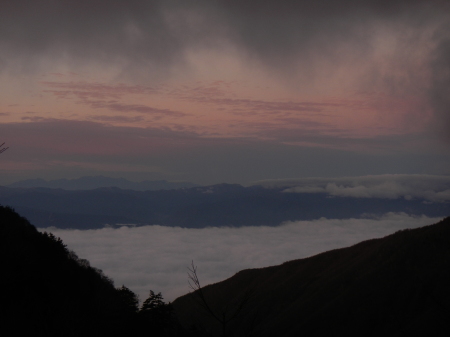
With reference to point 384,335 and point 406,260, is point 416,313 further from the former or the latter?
point 406,260

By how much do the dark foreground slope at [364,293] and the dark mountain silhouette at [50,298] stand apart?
840cm

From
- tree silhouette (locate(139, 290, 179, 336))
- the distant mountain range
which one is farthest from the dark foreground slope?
tree silhouette (locate(139, 290, 179, 336))

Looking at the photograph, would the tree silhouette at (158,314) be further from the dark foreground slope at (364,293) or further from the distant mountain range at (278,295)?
the dark foreground slope at (364,293)

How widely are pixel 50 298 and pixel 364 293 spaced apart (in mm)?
41440

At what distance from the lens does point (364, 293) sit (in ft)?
181

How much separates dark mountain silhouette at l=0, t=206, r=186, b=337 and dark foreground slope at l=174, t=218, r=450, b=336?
27.6 ft

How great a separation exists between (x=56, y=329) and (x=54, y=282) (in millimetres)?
15270

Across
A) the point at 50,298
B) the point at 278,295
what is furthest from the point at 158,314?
the point at 278,295

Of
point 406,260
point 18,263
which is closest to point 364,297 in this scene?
point 406,260

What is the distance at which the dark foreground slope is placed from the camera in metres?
46.3

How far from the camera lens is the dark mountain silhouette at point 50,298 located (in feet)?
62.7

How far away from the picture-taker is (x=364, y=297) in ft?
178

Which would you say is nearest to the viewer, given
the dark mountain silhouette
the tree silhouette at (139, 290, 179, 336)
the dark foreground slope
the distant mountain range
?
the dark mountain silhouette

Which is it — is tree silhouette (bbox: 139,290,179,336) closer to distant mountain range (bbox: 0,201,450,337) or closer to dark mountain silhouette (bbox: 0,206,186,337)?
dark mountain silhouette (bbox: 0,206,186,337)
